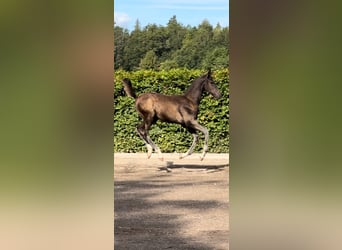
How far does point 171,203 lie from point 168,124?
5.95 metres

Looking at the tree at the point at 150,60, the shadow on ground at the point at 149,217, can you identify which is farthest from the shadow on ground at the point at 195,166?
the tree at the point at 150,60

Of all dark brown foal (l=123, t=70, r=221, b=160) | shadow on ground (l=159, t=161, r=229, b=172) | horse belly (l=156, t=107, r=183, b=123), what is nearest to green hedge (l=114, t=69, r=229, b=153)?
shadow on ground (l=159, t=161, r=229, b=172)

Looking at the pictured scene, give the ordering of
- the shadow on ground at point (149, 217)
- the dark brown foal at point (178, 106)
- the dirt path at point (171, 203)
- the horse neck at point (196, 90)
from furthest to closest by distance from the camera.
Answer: the horse neck at point (196, 90)
the dark brown foal at point (178, 106)
the dirt path at point (171, 203)
the shadow on ground at point (149, 217)

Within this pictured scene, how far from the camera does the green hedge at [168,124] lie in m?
13.7

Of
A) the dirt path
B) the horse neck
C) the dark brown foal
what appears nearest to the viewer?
the dirt path

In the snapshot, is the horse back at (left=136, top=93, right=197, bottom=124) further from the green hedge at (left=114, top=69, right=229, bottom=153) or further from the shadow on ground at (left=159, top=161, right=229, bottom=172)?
the green hedge at (left=114, top=69, right=229, bottom=153)

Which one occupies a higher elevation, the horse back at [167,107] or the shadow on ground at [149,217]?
the horse back at [167,107]

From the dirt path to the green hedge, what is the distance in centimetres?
70

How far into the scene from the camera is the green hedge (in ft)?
45.1

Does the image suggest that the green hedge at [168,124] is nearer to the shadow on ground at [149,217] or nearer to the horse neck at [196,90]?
the horse neck at [196,90]

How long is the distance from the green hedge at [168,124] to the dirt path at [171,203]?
0.70 m
